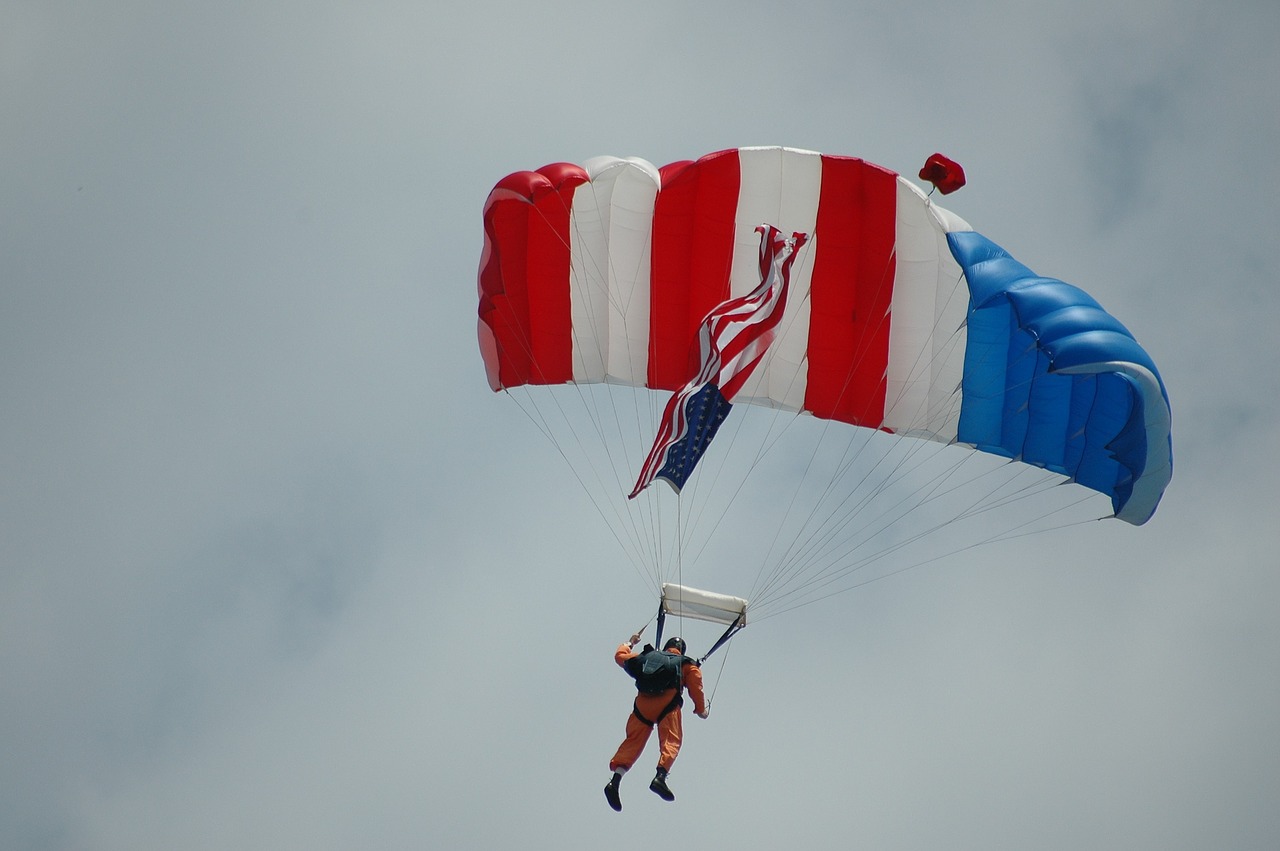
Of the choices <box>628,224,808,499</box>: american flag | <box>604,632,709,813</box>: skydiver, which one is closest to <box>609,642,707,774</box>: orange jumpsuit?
<box>604,632,709,813</box>: skydiver

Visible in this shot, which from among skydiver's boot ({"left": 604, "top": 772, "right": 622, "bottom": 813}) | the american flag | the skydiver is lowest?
skydiver's boot ({"left": 604, "top": 772, "right": 622, "bottom": 813})

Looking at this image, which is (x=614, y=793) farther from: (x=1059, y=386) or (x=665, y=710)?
(x=1059, y=386)

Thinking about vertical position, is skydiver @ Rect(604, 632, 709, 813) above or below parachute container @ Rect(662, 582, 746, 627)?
below

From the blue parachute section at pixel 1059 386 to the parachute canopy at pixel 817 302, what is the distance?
0.07 ft

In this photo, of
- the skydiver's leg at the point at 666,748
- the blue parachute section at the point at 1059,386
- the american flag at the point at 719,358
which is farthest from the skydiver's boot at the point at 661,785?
the blue parachute section at the point at 1059,386

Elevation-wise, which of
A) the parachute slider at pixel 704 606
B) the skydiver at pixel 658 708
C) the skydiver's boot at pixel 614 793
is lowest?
the skydiver's boot at pixel 614 793

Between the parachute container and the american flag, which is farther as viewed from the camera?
the parachute container

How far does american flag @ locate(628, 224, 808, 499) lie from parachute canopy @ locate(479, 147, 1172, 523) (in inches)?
18.2

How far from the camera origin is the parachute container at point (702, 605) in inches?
615

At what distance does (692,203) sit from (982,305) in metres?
3.04

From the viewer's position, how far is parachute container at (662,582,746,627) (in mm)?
15633

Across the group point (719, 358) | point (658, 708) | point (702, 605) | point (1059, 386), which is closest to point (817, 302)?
point (719, 358)

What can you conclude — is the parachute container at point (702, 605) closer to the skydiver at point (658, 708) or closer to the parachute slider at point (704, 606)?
the parachute slider at point (704, 606)

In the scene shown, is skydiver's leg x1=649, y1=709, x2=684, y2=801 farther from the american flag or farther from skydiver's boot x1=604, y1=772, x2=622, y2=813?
the american flag
